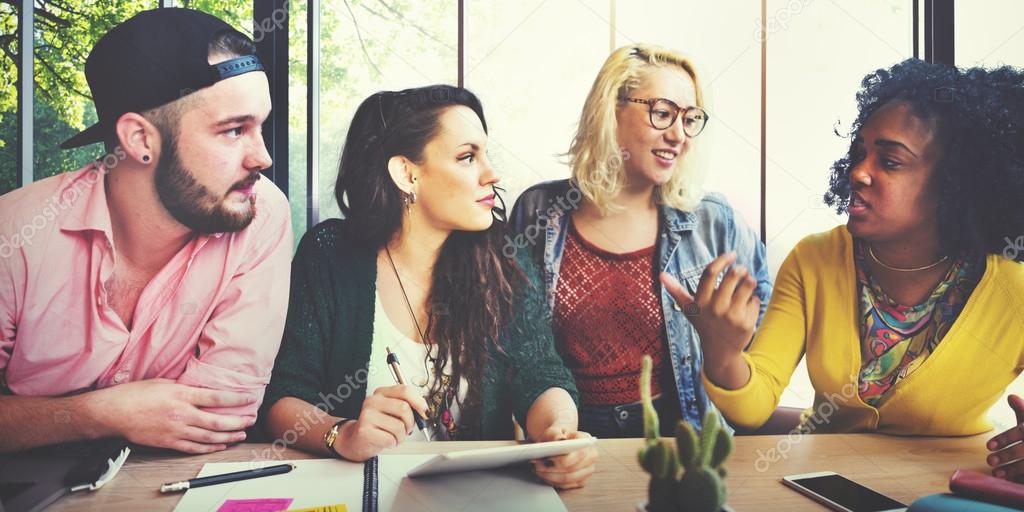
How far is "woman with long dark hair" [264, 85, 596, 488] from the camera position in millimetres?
1606

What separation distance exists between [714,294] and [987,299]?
741 mm

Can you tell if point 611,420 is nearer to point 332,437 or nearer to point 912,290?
point 332,437

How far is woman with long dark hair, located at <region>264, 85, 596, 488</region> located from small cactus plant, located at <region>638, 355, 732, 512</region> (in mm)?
594

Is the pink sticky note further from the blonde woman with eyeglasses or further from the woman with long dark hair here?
the blonde woman with eyeglasses

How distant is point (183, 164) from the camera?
1549mm

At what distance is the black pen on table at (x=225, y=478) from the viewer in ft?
4.09

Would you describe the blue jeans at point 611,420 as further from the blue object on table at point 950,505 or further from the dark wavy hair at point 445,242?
the blue object on table at point 950,505

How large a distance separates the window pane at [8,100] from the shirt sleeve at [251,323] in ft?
1.87

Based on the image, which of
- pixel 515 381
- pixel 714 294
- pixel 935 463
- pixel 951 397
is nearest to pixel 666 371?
pixel 714 294

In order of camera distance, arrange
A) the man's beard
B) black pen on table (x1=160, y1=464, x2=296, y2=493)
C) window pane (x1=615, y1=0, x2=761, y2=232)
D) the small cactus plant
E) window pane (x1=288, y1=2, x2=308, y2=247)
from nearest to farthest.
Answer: the small cactus plant < black pen on table (x1=160, y1=464, x2=296, y2=493) < the man's beard < window pane (x1=288, y1=2, x2=308, y2=247) < window pane (x1=615, y1=0, x2=761, y2=232)

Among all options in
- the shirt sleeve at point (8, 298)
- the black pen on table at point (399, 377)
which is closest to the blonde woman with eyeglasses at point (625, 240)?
the black pen on table at point (399, 377)

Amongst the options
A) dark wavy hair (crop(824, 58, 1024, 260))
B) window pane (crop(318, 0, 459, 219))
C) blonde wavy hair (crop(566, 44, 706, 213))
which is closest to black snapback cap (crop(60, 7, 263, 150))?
window pane (crop(318, 0, 459, 219))

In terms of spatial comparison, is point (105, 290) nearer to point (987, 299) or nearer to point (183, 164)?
point (183, 164)

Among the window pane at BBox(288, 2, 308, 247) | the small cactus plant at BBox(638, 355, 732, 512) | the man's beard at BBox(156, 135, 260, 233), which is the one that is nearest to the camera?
the small cactus plant at BBox(638, 355, 732, 512)
